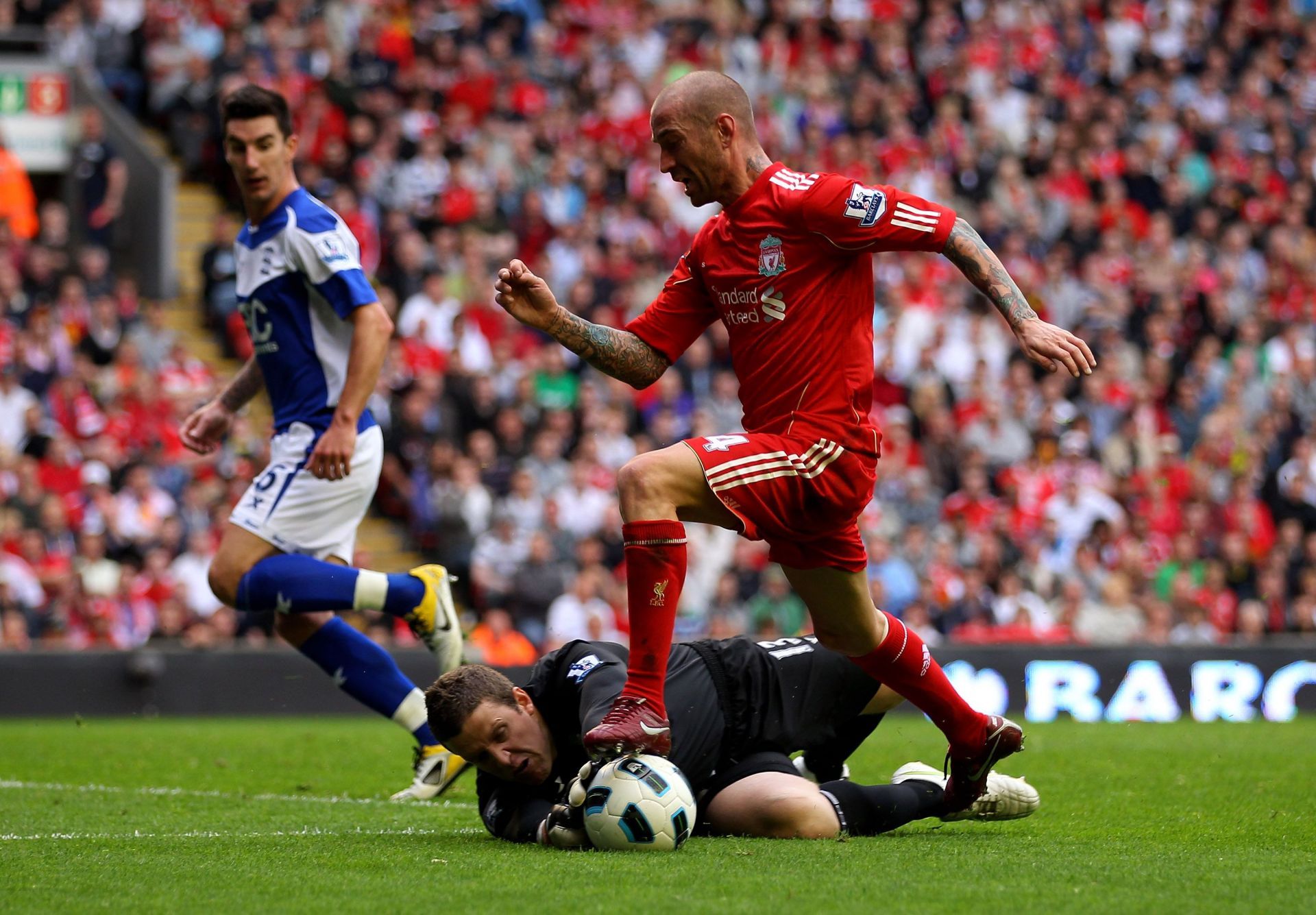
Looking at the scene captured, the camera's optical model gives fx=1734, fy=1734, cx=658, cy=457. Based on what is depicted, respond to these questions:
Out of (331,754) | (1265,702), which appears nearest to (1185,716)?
(1265,702)

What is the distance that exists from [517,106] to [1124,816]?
1291 centimetres

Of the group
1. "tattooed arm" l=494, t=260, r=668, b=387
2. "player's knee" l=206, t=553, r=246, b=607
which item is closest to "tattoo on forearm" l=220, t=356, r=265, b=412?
"player's knee" l=206, t=553, r=246, b=607

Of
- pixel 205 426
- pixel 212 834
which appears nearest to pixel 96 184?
pixel 205 426

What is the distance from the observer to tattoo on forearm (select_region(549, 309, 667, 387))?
576 centimetres

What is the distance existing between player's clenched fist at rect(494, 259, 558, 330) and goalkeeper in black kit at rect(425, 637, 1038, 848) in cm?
110

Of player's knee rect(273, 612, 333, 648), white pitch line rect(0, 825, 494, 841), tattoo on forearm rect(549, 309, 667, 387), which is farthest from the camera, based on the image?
player's knee rect(273, 612, 333, 648)

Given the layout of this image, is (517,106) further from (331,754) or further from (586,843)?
(586,843)

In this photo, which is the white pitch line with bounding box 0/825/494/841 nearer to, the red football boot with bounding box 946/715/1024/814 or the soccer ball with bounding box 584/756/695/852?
the soccer ball with bounding box 584/756/695/852

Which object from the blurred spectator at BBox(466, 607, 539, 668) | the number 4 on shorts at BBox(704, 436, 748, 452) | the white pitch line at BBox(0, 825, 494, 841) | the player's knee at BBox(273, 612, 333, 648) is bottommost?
the blurred spectator at BBox(466, 607, 539, 668)

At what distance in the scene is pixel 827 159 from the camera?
18344mm

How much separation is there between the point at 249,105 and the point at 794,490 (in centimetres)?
308

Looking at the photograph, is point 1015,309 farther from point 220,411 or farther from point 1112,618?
point 1112,618

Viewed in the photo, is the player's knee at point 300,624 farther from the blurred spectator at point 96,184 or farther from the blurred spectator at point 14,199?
the blurred spectator at point 96,184

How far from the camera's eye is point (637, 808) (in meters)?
5.04
